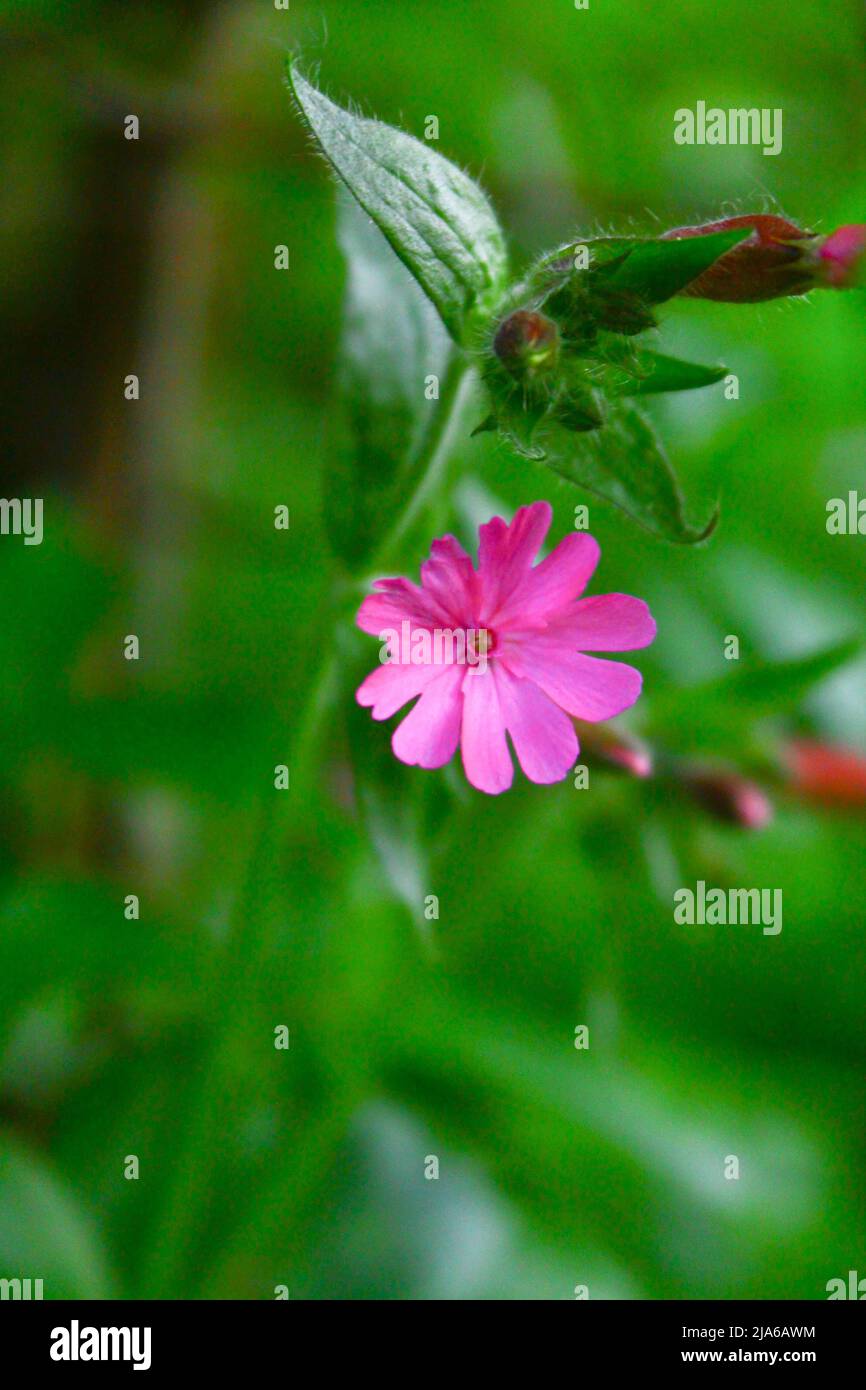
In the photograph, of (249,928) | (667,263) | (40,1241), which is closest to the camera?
(667,263)

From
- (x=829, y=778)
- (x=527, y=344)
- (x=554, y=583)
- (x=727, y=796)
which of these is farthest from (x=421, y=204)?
(x=829, y=778)

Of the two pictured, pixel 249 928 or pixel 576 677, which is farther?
pixel 249 928

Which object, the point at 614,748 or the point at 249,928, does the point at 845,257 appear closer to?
the point at 614,748

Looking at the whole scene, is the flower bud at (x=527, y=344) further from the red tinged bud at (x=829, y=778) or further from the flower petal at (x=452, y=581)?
the red tinged bud at (x=829, y=778)

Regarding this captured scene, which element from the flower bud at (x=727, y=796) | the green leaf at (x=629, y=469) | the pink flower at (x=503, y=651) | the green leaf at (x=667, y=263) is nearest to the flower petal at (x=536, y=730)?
the pink flower at (x=503, y=651)

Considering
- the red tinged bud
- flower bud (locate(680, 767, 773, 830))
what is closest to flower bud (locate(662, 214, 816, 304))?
flower bud (locate(680, 767, 773, 830))

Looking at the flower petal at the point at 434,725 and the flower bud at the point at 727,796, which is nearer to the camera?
the flower petal at the point at 434,725
